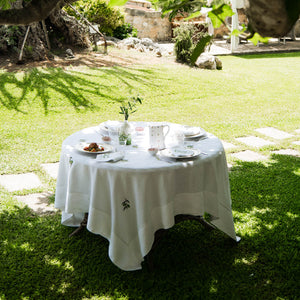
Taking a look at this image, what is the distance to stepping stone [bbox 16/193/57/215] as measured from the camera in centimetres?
434

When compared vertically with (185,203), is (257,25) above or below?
above

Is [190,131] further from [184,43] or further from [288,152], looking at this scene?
[184,43]

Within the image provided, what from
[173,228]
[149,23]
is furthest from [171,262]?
[149,23]

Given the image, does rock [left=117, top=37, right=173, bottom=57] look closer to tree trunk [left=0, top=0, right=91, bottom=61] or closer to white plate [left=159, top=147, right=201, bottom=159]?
tree trunk [left=0, top=0, right=91, bottom=61]

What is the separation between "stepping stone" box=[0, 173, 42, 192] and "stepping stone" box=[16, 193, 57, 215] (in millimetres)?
221

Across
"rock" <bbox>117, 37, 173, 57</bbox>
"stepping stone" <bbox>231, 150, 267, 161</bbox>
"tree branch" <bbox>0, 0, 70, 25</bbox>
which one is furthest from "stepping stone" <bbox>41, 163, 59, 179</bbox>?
"rock" <bbox>117, 37, 173, 57</bbox>

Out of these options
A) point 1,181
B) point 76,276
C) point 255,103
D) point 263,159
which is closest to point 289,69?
point 255,103

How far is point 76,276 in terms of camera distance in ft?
10.4

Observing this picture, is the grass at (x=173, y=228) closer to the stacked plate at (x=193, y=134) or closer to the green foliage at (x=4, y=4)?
the stacked plate at (x=193, y=134)

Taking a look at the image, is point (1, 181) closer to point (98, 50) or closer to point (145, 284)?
point (145, 284)

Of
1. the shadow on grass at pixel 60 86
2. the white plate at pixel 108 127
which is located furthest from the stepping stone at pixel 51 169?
the shadow on grass at pixel 60 86

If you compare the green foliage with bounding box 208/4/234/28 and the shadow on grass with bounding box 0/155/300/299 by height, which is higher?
the green foliage with bounding box 208/4/234/28

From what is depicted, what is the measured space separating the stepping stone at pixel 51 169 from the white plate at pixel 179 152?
2.31m

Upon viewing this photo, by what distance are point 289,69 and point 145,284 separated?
457 inches
